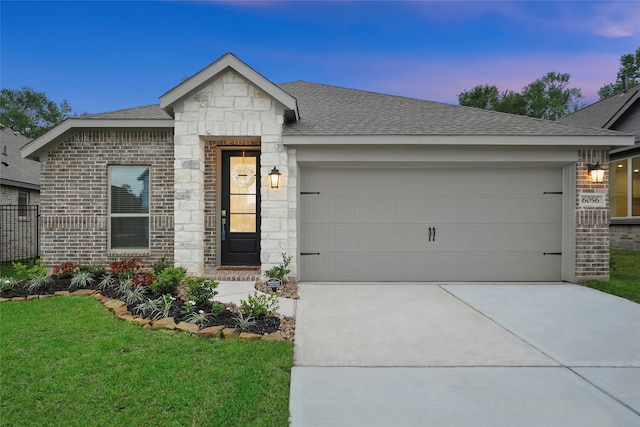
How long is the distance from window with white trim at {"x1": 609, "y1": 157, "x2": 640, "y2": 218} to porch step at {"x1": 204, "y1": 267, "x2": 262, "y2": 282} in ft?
43.0

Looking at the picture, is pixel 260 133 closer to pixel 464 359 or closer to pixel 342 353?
pixel 342 353

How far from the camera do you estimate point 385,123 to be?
7.52 metres

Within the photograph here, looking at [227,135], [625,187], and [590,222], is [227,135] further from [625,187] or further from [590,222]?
[625,187]

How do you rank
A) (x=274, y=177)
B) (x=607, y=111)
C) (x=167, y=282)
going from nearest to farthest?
(x=167, y=282) < (x=274, y=177) < (x=607, y=111)

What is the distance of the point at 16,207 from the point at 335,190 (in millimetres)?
11652

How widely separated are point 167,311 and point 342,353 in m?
2.33

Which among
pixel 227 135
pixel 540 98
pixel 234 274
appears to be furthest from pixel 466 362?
pixel 540 98

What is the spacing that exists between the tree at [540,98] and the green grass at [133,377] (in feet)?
113

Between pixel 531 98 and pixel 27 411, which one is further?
pixel 531 98

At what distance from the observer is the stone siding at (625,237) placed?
12047 millimetres

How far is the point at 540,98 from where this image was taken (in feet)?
105

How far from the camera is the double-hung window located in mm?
7594

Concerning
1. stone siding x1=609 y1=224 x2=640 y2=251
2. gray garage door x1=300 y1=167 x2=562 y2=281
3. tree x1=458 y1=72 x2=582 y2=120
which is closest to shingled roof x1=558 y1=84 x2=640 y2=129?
stone siding x1=609 y1=224 x2=640 y2=251

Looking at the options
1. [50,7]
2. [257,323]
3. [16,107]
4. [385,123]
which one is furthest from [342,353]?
[16,107]
